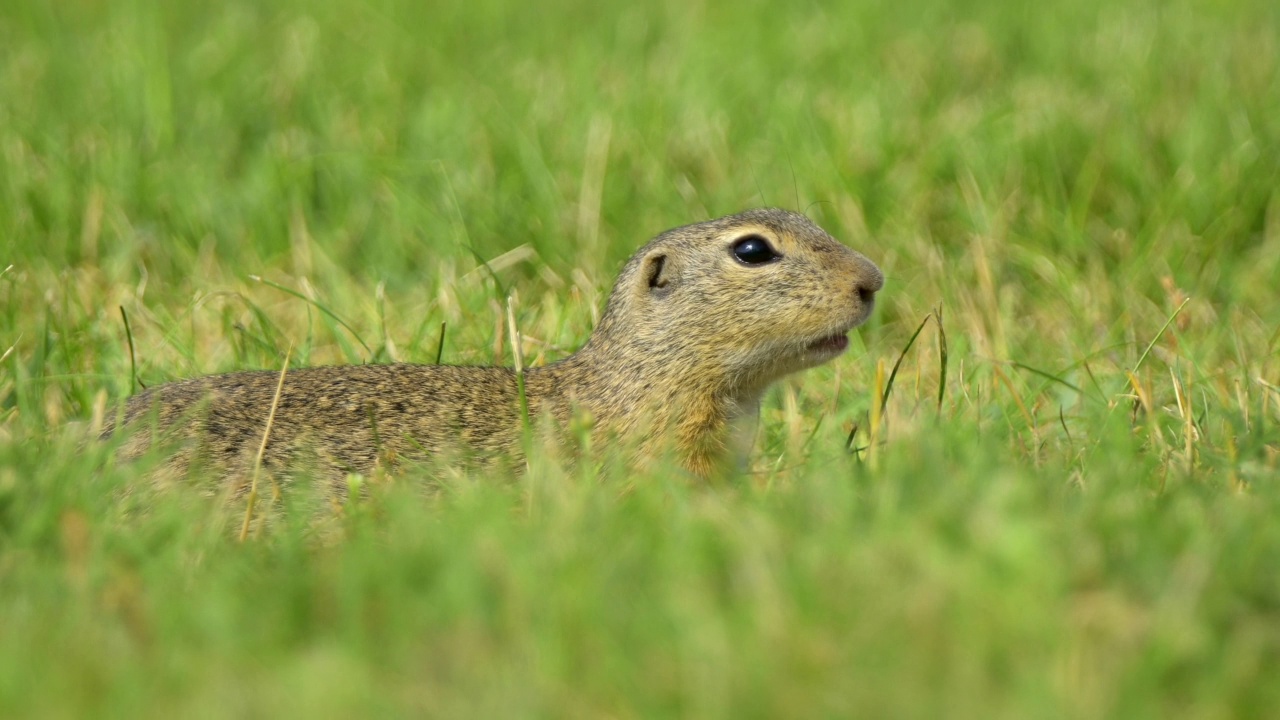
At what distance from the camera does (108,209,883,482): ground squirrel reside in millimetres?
3988

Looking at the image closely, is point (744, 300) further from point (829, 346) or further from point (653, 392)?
point (653, 392)

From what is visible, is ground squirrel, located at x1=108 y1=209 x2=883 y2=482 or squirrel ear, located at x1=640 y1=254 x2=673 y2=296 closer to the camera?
ground squirrel, located at x1=108 y1=209 x2=883 y2=482

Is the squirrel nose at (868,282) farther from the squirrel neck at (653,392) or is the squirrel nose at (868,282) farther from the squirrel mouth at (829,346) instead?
the squirrel neck at (653,392)

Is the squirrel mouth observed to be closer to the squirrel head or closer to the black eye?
the squirrel head

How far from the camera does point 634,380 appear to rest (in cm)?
438

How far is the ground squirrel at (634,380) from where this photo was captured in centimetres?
399

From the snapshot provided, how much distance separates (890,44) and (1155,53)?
4.72 ft

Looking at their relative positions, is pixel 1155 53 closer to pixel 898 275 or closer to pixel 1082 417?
pixel 898 275

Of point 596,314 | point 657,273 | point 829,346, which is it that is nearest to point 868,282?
point 829,346

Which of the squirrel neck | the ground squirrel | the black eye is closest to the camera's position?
the ground squirrel

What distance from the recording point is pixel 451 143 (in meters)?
6.49

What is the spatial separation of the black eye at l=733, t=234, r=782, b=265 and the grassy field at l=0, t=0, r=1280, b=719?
0.48m

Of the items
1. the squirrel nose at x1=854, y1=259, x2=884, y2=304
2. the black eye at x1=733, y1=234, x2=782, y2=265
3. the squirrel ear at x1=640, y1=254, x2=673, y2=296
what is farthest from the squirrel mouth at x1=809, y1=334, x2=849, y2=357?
the squirrel ear at x1=640, y1=254, x2=673, y2=296

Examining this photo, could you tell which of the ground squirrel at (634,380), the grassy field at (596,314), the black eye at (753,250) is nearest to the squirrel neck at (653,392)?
the ground squirrel at (634,380)
